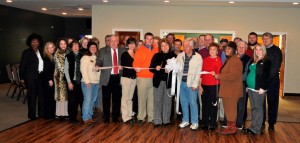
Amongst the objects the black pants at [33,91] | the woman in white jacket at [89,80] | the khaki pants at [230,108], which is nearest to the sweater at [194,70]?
the khaki pants at [230,108]

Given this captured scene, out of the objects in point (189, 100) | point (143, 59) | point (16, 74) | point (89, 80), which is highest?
Answer: point (143, 59)

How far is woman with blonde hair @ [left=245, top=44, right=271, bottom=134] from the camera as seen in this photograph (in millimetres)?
5691

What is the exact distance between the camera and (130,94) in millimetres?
6508

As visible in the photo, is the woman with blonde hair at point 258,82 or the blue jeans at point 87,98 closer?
the woman with blonde hair at point 258,82

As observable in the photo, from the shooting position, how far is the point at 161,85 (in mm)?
6195

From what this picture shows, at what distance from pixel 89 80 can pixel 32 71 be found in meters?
1.33

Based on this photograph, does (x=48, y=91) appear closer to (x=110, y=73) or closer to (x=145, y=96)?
(x=110, y=73)

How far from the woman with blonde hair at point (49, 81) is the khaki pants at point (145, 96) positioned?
72.9 inches

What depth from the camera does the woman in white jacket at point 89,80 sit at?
6.36 m

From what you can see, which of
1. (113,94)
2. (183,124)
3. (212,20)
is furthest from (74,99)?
(212,20)

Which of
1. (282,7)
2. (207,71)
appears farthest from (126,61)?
(282,7)

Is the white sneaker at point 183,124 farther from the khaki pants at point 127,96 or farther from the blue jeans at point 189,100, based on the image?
the khaki pants at point 127,96

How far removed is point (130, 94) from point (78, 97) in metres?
1.09

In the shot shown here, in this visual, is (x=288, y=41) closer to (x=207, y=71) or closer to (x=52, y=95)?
(x=207, y=71)
